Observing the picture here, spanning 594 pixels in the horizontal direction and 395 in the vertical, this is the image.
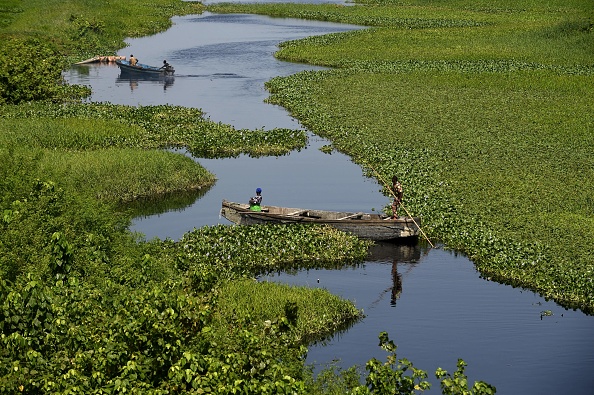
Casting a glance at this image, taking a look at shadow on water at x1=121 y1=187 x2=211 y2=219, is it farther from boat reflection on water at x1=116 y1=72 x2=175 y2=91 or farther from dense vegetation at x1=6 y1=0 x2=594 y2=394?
boat reflection on water at x1=116 y1=72 x2=175 y2=91

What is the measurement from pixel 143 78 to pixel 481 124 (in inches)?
1036

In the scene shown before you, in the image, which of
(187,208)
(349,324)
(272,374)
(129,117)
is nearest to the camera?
(272,374)

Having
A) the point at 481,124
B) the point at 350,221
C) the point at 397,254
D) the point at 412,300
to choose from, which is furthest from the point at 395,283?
the point at 481,124

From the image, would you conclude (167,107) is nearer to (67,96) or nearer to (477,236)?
(67,96)

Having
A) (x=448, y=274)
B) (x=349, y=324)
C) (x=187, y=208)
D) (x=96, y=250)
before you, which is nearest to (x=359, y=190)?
(x=187, y=208)

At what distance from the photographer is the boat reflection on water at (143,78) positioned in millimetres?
64312

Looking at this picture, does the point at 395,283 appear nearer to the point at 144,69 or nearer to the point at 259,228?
the point at 259,228

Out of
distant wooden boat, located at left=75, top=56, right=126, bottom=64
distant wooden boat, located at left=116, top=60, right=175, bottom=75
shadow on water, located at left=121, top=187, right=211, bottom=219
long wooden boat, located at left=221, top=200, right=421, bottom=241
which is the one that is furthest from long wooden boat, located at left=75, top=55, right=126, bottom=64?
long wooden boat, located at left=221, top=200, right=421, bottom=241

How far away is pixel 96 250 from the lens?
23266 mm

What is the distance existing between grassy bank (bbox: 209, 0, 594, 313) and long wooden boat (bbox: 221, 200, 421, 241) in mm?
1415

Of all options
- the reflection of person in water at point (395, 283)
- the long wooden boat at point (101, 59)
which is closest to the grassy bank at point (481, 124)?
the reflection of person in water at point (395, 283)

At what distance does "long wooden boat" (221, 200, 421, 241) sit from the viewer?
30.7 metres

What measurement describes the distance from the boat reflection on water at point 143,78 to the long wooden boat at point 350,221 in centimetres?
3358

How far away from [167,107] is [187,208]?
57.7 feet
